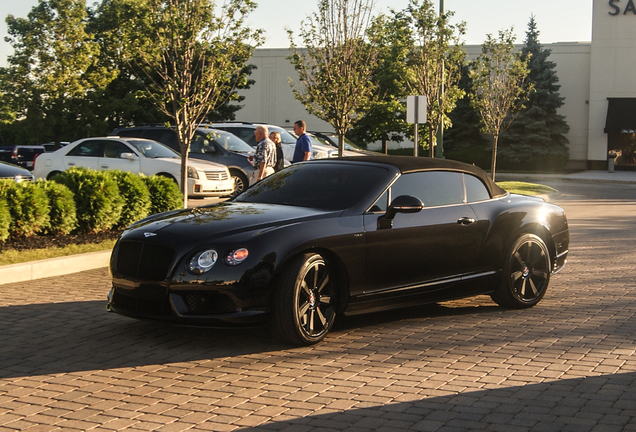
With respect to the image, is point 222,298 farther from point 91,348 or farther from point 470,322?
point 470,322

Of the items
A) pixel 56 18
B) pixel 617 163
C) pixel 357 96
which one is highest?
pixel 56 18

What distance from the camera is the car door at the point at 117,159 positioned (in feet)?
63.9

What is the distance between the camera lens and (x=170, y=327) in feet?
22.8

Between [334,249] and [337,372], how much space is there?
116cm

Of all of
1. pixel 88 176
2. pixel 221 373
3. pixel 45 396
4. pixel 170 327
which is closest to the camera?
pixel 45 396

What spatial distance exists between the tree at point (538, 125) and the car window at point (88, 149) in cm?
3180

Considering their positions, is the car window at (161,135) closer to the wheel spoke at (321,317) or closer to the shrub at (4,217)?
the shrub at (4,217)

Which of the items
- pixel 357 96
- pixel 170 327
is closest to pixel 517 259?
pixel 170 327

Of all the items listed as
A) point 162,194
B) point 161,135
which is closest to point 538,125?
point 161,135

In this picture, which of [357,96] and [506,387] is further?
[357,96]

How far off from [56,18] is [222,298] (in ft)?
150

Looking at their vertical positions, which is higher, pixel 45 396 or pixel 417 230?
pixel 417 230

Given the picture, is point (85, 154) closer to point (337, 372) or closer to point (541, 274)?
point (541, 274)

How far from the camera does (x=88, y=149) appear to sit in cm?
2009
